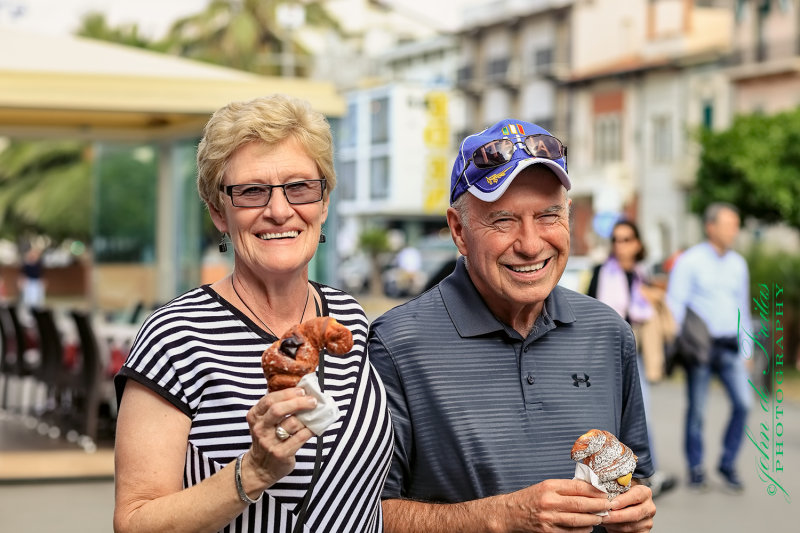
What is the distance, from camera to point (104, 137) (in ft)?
43.3

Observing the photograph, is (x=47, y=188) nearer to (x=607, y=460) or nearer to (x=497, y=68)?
(x=497, y=68)

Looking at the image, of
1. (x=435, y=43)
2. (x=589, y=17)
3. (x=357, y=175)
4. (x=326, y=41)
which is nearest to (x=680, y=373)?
(x=326, y=41)

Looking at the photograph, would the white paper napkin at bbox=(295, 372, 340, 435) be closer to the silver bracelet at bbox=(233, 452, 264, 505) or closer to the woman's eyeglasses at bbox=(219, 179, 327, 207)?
the silver bracelet at bbox=(233, 452, 264, 505)

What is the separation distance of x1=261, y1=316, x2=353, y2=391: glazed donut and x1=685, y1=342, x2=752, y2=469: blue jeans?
23.4ft

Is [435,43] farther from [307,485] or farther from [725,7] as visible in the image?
[307,485]

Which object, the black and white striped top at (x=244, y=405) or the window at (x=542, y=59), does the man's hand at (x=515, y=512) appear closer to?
the black and white striped top at (x=244, y=405)

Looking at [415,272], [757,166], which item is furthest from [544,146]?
[415,272]

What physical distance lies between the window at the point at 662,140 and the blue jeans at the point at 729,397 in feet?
123

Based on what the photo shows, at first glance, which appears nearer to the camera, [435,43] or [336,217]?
[336,217]

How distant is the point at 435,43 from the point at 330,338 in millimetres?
68927

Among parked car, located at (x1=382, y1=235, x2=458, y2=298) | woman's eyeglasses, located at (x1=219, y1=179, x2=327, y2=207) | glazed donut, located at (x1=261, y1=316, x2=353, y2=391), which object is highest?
woman's eyeglasses, located at (x1=219, y1=179, x2=327, y2=207)

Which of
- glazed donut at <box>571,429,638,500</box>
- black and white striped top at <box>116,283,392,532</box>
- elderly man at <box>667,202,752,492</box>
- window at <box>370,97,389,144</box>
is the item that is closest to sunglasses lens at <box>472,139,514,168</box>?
black and white striped top at <box>116,283,392,532</box>

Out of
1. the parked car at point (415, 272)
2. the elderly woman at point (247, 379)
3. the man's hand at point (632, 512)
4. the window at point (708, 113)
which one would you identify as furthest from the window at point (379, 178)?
the man's hand at point (632, 512)

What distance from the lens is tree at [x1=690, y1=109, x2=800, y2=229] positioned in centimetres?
3266
